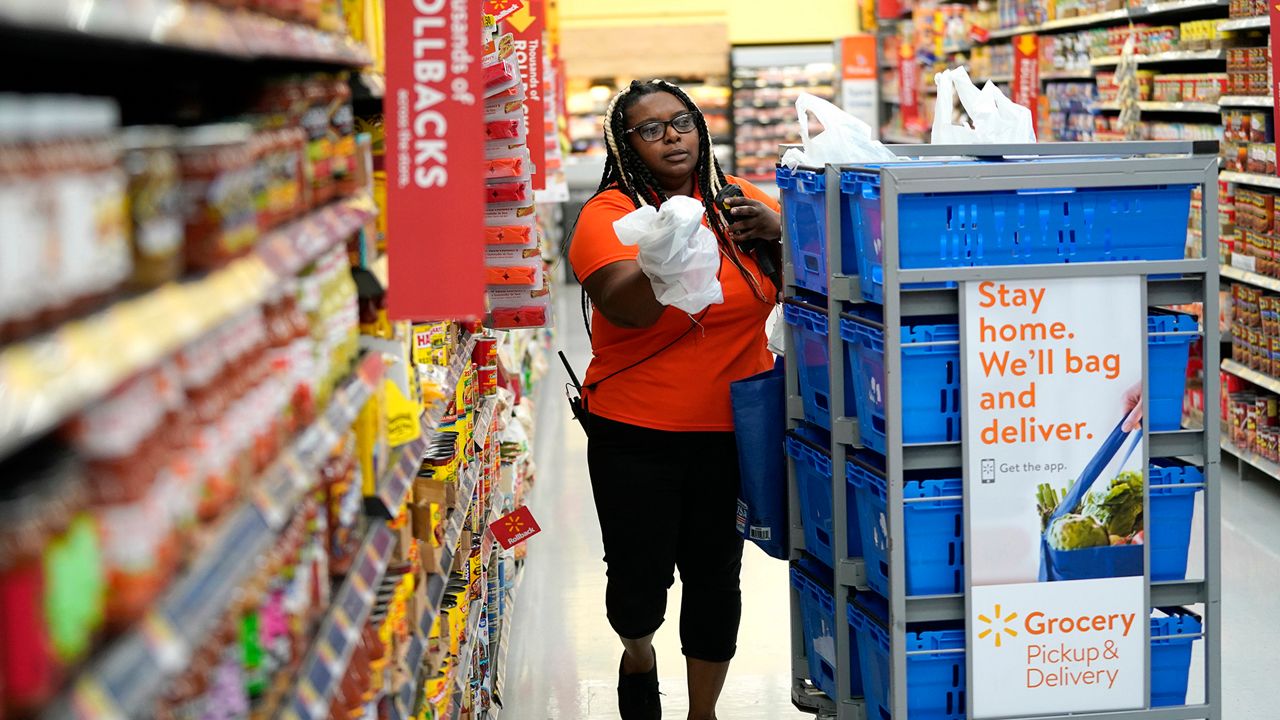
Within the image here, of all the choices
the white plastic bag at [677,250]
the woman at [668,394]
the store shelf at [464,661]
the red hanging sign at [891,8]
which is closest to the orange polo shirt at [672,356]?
the woman at [668,394]

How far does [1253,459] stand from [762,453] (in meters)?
4.08

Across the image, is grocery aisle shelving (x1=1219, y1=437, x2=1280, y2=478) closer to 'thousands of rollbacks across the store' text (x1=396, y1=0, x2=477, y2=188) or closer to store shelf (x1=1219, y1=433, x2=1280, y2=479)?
store shelf (x1=1219, y1=433, x2=1280, y2=479)

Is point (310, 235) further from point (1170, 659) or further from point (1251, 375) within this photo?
point (1251, 375)

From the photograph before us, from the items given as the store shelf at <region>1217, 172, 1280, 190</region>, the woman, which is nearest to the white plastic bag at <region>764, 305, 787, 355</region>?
the woman

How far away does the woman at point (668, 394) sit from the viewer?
345 centimetres

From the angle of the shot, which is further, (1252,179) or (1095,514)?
(1252,179)

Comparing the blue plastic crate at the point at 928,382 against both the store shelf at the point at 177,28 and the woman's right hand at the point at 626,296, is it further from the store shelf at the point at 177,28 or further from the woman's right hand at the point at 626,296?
the store shelf at the point at 177,28

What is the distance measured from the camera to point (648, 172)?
3.55 m

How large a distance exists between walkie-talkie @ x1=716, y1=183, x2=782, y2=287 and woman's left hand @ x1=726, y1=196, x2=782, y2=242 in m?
0.02

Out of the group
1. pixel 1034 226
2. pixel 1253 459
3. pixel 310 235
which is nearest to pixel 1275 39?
pixel 1253 459

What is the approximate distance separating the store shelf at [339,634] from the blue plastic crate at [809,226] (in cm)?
142

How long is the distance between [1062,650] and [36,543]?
2.33 metres

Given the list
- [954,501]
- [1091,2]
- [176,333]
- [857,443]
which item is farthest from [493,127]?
[1091,2]

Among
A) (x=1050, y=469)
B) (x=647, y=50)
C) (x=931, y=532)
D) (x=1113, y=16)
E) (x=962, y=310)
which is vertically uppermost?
(x=647, y=50)
